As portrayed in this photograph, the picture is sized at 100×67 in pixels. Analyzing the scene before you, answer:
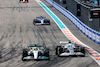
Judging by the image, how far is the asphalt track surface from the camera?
2162 centimetres

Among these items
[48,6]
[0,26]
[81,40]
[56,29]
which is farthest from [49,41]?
[48,6]

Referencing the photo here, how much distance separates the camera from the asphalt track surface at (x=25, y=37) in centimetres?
2162

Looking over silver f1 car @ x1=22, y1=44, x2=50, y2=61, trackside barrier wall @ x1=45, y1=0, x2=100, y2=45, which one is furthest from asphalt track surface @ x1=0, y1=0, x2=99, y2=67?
trackside barrier wall @ x1=45, y1=0, x2=100, y2=45

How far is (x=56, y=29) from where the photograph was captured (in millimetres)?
35594

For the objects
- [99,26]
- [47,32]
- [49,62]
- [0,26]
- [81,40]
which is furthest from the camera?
[0,26]

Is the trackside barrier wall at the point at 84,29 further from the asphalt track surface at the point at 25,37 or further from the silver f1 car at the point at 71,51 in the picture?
the silver f1 car at the point at 71,51

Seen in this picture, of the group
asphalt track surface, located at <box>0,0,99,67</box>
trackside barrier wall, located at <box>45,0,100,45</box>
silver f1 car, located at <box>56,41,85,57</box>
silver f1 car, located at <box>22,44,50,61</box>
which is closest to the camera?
asphalt track surface, located at <box>0,0,99,67</box>

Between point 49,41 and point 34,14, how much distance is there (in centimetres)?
1760

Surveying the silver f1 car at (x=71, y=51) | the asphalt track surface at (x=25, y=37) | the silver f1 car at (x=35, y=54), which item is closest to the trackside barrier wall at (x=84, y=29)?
the asphalt track surface at (x=25, y=37)

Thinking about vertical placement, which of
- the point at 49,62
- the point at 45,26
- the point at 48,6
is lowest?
the point at 49,62

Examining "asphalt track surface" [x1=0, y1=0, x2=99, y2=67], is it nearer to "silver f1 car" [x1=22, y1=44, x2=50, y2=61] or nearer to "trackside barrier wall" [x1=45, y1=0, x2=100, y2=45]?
"silver f1 car" [x1=22, y1=44, x2=50, y2=61]

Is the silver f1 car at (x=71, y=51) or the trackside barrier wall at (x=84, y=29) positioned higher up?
the trackside barrier wall at (x=84, y=29)

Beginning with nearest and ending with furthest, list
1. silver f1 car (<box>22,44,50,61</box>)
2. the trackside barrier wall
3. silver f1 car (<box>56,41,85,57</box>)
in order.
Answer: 1. silver f1 car (<box>22,44,50,61</box>)
2. silver f1 car (<box>56,41,85,57</box>)
3. the trackside barrier wall

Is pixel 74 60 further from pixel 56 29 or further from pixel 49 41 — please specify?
pixel 56 29
